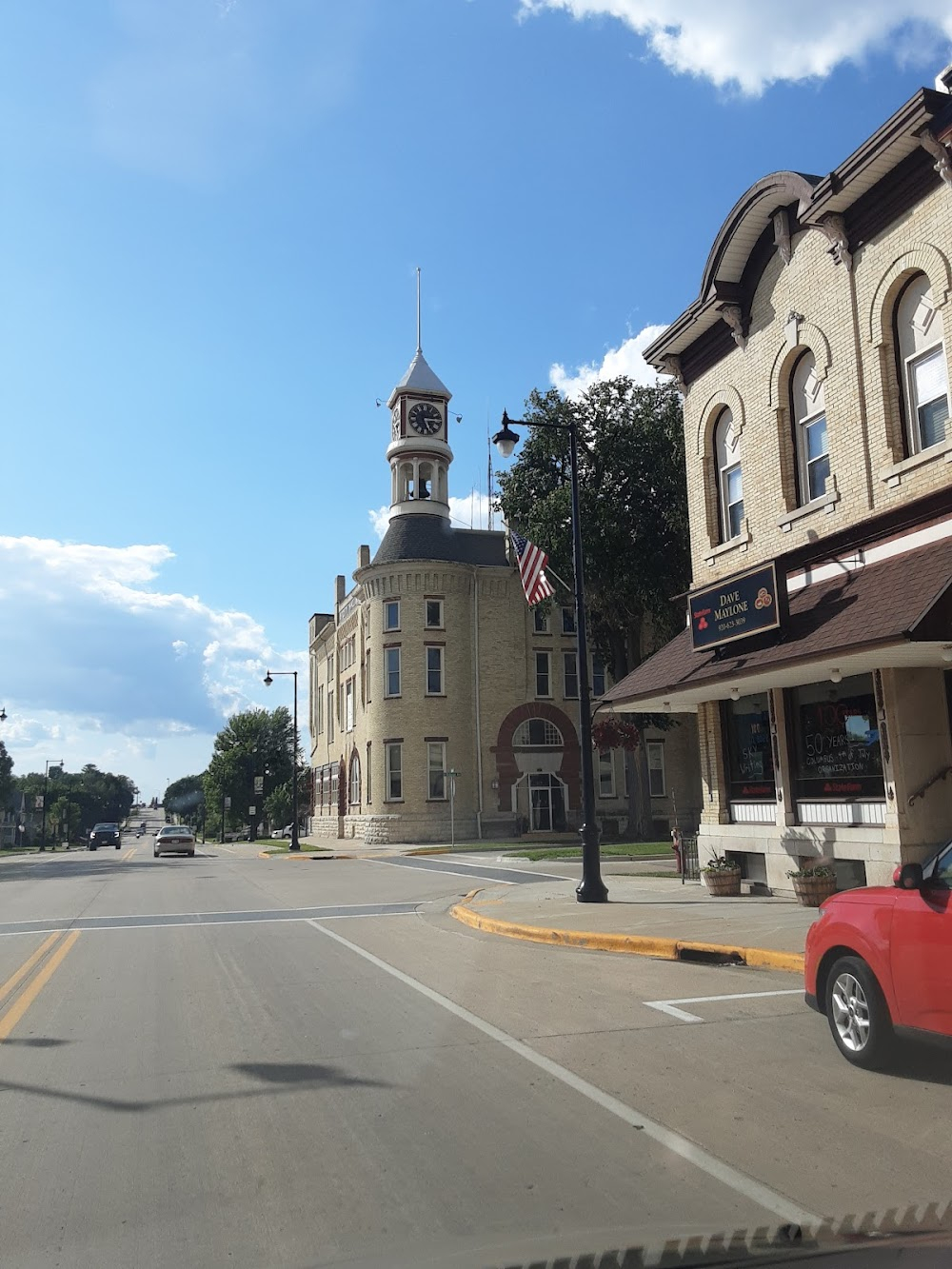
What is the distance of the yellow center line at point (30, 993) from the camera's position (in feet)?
27.7

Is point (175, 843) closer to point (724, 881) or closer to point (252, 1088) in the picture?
point (724, 881)

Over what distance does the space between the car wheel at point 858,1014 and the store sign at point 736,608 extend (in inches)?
327

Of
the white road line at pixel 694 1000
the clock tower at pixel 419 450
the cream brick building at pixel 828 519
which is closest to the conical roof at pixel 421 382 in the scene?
the clock tower at pixel 419 450

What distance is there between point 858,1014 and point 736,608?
32.0ft

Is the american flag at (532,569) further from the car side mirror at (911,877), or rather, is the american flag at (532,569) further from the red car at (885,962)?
the car side mirror at (911,877)

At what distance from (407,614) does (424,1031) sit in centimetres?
3953

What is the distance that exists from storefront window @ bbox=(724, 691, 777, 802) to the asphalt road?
634 centimetres

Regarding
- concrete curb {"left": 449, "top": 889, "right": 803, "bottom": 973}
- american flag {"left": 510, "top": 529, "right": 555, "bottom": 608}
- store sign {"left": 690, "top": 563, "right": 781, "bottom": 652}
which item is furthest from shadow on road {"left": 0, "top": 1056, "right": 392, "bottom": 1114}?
american flag {"left": 510, "top": 529, "right": 555, "bottom": 608}

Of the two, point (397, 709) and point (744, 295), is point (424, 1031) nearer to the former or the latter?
point (744, 295)

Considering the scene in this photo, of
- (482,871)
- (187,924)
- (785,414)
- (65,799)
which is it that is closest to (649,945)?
(187,924)

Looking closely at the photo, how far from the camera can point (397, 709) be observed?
152 feet

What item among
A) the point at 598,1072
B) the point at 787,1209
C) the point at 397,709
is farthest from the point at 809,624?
the point at 397,709

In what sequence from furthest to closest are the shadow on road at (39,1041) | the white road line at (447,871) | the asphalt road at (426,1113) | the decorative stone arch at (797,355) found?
1. the white road line at (447,871)
2. the decorative stone arch at (797,355)
3. the shadow on road at (39,1041)
4. the asphalt road at (426,1113)

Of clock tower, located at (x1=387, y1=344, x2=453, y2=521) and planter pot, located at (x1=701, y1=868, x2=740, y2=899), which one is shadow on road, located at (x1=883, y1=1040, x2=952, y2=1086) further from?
clock tower, located at (x1=387, y1=344, x2=453, y2=521)
